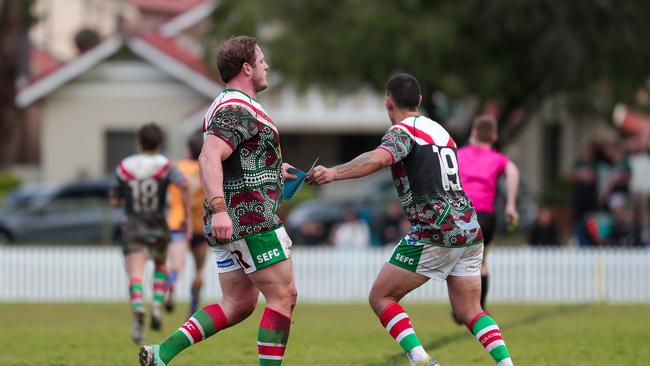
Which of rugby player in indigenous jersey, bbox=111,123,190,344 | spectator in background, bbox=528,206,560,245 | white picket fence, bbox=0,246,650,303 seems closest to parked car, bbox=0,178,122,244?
white picket fence, bbox=0,246,650,303

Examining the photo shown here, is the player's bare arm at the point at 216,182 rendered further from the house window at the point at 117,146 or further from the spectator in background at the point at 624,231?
the house window at the point at 117,146

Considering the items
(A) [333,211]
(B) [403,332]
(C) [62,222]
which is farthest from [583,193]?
(B) [403,332]

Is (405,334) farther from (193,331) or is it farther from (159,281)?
(159,281)

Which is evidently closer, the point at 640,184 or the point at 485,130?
the point at 485,130

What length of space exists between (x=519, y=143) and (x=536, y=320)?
29.0 m

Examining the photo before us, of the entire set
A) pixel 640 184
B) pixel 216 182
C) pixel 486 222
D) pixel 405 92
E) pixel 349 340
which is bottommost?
pixel 349 340

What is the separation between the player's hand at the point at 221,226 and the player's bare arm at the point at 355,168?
0.64m

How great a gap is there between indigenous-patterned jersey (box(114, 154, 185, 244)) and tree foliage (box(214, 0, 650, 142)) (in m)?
14.3

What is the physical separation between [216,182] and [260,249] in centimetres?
52

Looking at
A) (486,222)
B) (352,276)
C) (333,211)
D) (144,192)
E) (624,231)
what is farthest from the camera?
(333,211)

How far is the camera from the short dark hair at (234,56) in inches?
289

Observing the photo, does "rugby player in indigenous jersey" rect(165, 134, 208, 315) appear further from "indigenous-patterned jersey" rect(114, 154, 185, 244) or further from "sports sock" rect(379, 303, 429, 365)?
"sports sock" rect(379, 303, 429, 365)

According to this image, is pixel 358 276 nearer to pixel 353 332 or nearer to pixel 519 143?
pixel 353 332

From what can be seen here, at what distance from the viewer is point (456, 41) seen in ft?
84.2
